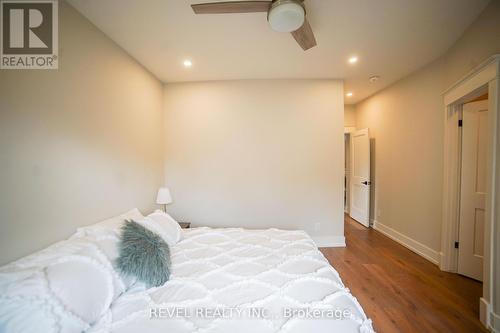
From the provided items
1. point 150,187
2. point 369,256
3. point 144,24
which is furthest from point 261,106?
point 369,256

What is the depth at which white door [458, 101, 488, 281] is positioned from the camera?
2.09 m

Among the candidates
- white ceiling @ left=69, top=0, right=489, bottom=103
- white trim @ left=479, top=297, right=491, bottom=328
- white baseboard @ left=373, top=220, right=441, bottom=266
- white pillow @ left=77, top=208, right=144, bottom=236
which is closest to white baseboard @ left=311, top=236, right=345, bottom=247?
white baseboard @ left=373, top=220, right=441, bottom=266

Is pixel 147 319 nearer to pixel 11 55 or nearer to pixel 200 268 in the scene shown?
pixel 200 268

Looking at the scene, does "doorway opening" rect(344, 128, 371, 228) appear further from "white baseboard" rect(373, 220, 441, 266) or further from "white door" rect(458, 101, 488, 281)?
"white door" rect(458, 101, 488, 281)

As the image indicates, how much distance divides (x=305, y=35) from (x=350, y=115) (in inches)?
134

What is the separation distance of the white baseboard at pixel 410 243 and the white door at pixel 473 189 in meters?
0.28

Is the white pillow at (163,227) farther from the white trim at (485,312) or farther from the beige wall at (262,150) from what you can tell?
the white trim at (485,312)

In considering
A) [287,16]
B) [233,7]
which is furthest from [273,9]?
[233,7]

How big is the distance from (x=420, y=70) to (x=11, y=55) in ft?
14.5

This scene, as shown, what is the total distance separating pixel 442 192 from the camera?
2426 mm

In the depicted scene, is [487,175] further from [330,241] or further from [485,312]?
[330,241]

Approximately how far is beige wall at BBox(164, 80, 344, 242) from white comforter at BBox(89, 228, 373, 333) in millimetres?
1490

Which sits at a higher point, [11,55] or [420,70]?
[420,70]

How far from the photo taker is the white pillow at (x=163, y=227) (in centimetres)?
166
